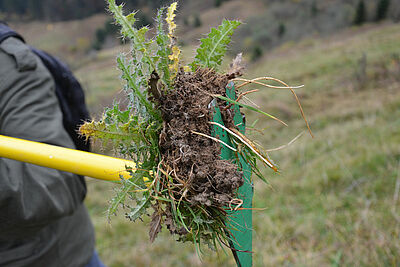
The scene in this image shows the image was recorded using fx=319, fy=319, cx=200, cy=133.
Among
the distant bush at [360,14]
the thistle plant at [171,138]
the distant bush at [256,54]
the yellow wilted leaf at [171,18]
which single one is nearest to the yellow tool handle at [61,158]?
the thistle plant at [171,138]

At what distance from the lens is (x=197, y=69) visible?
1.14 metres

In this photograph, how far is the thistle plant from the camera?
987 mm

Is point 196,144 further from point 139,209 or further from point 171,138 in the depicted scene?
point 139,209

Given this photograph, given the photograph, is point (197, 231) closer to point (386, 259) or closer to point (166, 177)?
point (166, 177)

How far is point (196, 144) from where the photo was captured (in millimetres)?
1037

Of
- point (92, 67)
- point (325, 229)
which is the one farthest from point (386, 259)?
point (92, 67)

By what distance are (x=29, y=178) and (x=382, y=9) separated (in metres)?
30.1

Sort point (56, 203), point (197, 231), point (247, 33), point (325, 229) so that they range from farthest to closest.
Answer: point (247, 33)
point (325, 229)
point (56, 203)
point (197, 231)

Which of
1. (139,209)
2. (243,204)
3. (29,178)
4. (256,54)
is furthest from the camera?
(256,54)

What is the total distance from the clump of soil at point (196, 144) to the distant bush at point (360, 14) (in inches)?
1194

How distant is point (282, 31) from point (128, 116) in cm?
3437

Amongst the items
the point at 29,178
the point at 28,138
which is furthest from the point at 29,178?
the point at 28,138

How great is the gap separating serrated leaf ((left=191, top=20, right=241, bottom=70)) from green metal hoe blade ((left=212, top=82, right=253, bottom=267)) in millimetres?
136

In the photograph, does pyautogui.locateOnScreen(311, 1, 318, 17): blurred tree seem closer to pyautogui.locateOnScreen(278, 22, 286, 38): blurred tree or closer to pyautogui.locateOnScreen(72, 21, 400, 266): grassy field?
pyautogui.locateOnScreen(278, 22, 286, 38): blurred tree
